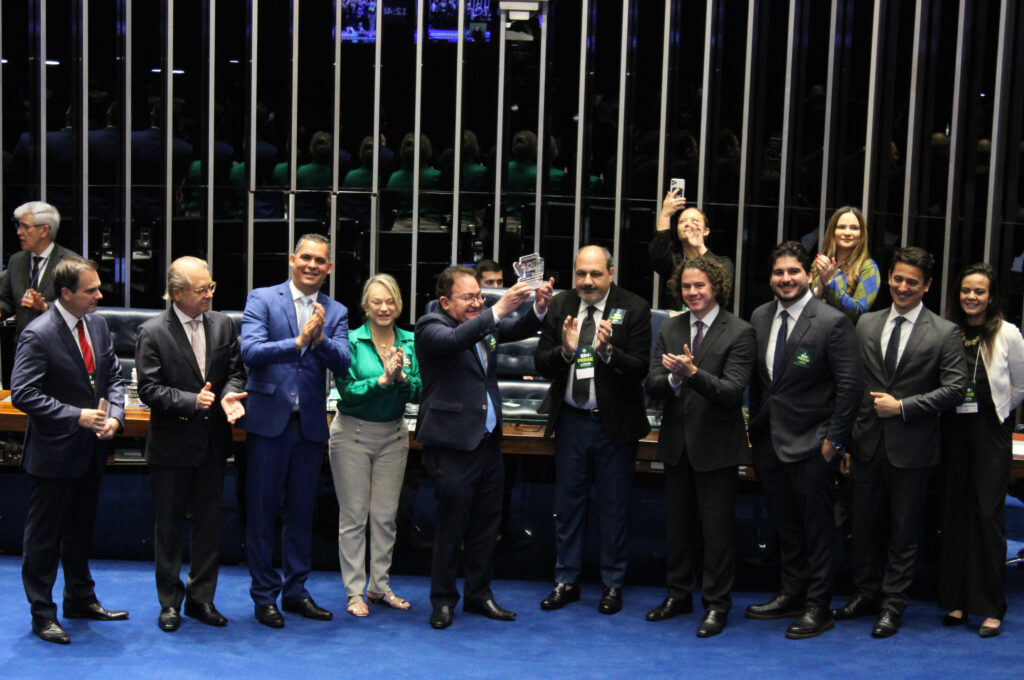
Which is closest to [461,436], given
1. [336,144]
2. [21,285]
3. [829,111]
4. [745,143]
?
[21,285]

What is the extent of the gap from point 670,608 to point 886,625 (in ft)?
2.63

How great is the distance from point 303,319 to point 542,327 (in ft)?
3.12

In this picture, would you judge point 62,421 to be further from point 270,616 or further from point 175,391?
point 270,616

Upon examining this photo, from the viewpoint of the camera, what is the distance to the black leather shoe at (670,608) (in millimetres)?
4457

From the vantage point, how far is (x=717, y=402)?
4.26m

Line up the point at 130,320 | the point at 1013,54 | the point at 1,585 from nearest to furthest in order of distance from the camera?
the point at 1,585
the point at 130,320
the point at 1013,54

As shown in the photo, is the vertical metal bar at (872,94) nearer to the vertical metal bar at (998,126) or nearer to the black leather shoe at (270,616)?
the vertical metal bar at (998,126)

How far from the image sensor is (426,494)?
Result: 480cm

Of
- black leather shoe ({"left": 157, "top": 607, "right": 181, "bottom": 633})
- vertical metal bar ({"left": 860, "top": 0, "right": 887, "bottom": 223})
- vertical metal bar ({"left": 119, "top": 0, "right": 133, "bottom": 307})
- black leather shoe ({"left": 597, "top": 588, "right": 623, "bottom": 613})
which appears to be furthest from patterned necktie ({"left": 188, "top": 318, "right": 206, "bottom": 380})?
vertical metal bar ({"left": 860, "top": 0, "right": 887, "bottom": 223})

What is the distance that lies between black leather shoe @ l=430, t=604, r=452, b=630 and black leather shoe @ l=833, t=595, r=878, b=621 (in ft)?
4.90

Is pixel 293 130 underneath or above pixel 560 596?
above

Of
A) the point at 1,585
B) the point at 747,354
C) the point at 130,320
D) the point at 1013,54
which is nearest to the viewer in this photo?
the point at 747,354

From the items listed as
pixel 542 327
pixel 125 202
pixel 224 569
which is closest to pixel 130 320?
pixel 224 569

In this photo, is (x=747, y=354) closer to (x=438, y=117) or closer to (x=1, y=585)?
(x=1, y=585)
